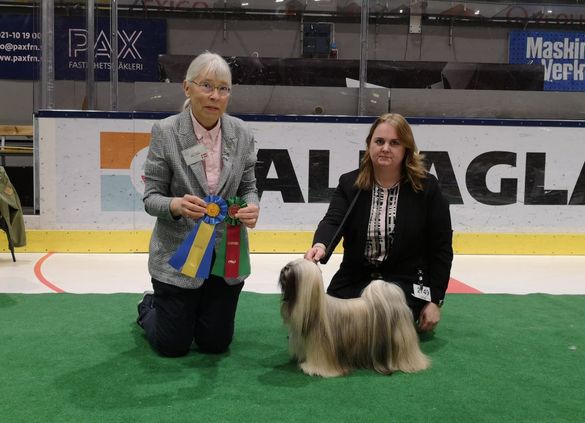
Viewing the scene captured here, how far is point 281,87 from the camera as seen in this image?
5.96m

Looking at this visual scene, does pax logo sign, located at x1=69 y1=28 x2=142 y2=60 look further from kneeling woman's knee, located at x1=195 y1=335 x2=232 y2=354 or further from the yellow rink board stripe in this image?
kneeling woman's knee, located at x1=195 y1=335 x2=232 y2=354

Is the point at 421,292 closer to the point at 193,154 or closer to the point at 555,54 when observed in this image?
the point at 193,154

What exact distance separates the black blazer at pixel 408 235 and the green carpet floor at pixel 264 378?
348 millimetres

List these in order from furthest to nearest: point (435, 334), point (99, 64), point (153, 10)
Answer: point (153, 10) → point (99, 64) → point (435, 334)

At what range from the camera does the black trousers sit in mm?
2645

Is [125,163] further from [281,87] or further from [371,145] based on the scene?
[371,145]

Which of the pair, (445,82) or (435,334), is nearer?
(435,334)

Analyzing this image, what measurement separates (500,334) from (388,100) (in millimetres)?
3383

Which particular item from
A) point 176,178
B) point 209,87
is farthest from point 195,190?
point 209,87

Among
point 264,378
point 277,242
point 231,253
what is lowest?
point 264,378

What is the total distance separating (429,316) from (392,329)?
0.49 m

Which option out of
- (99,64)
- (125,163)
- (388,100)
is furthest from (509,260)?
(99,64)

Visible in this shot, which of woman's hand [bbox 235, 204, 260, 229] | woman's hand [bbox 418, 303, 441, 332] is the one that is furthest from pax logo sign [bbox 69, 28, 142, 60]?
woman's hand [bbox 418, 303, 441, 332]

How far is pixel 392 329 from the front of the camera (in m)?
2.45
